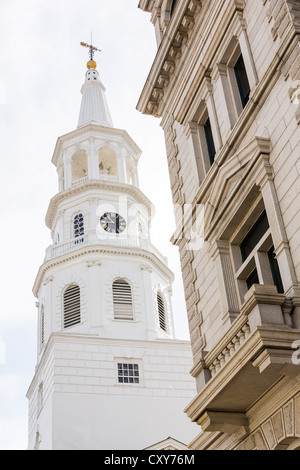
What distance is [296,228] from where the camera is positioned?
15352 mm

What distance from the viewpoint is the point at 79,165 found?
6106 centimetres

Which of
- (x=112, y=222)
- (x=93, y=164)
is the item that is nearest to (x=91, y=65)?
(x=93, y=164)

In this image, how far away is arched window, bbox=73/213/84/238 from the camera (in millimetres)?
54222

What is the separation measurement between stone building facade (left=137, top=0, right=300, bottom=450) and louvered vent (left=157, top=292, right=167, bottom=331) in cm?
2897

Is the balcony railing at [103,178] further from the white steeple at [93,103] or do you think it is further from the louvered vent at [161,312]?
the louvered vent at [161,312]

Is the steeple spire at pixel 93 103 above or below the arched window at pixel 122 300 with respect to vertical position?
above

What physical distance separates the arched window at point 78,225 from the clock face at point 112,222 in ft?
5.04

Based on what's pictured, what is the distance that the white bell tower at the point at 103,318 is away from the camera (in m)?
44.4

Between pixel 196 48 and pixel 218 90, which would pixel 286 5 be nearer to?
pixel 218 90

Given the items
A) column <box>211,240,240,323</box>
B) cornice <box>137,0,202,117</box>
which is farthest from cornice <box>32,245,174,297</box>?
column <box>211,240,240,323</box>

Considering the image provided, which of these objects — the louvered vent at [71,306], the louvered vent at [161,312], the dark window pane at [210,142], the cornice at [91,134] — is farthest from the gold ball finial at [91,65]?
the dark window pane at [210,142]

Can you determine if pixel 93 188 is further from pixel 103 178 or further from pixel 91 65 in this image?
pixel 91 65

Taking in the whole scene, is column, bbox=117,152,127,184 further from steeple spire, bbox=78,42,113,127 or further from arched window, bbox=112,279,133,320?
arched window, bbox=112,279,133,320
